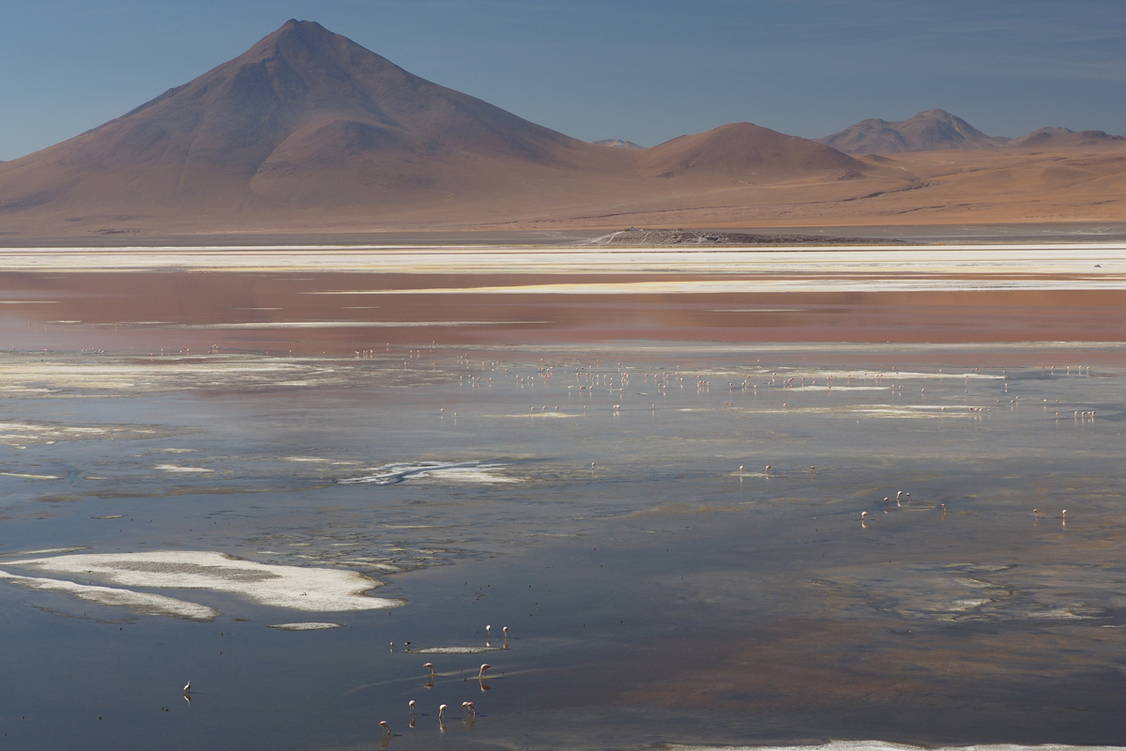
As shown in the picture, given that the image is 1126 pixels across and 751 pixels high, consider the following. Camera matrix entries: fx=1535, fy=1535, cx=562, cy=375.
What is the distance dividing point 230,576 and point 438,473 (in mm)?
3970

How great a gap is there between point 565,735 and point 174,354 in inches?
806

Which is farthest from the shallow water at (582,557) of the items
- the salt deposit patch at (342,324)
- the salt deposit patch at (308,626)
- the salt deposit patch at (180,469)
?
the salt deposit patch at (342,324)

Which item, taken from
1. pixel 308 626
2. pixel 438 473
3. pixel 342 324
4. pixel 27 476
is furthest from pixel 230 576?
pixel 342 324

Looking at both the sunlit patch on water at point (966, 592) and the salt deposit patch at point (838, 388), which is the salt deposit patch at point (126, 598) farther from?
the salt deposit patch at point (838, 388)

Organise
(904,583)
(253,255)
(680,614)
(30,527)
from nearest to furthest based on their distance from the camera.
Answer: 1. (680,614)
2. (904,583)
3. (30,527)
4. (253,255)

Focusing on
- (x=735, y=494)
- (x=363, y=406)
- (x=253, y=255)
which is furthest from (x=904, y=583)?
(x=253, y=255)

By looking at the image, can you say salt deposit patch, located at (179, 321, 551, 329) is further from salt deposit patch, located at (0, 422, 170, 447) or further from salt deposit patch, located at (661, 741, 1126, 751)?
salt deposit patch, located at (661, 741, 1126, 751)

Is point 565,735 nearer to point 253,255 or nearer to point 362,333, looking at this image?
point 362,333

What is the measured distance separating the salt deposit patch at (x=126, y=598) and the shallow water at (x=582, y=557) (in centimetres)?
10

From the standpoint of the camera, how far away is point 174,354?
1047 inches

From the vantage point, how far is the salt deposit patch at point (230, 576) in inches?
384

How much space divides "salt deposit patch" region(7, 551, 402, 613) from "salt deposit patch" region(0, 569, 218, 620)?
0.21m

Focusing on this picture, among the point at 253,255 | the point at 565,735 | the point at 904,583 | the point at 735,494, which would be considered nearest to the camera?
the point at 565,735

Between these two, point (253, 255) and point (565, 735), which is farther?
point (253, 255)
